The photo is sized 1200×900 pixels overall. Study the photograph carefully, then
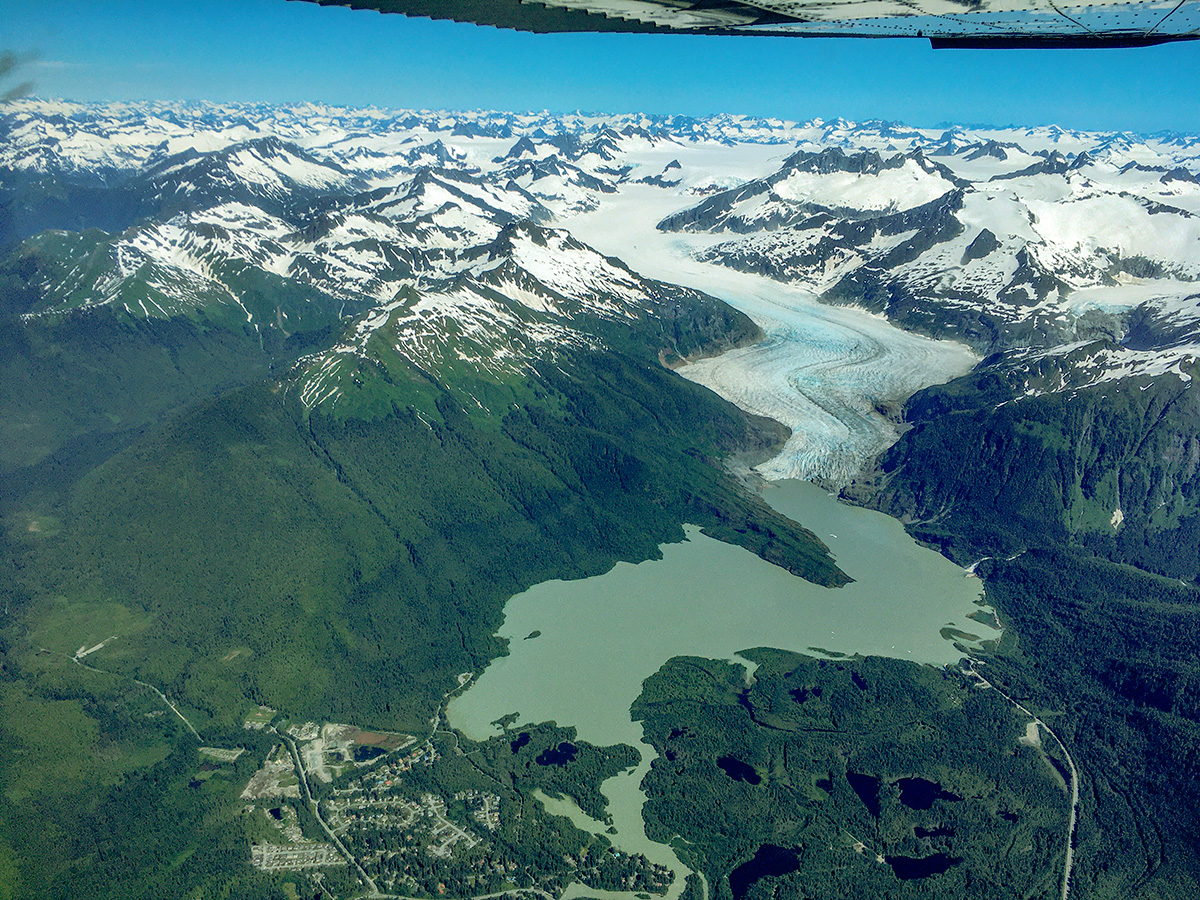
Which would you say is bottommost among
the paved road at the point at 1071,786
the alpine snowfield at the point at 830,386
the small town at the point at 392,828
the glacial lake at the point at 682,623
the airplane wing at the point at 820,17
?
the small town at the point at 392,828

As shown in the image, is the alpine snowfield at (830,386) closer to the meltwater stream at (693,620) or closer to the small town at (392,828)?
the meltwater stream at (693,620)

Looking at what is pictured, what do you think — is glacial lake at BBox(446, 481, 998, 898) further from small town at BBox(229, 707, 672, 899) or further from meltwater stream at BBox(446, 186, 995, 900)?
small town at BBox(229, 707, 672, 899)

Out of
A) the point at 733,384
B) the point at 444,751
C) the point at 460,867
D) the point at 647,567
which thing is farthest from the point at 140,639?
the point at 733,384

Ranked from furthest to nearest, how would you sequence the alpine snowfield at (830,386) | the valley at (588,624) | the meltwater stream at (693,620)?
the alpine snowfield at (830,386)
the meltwater stream at (693,620)
the valley at (588,624)

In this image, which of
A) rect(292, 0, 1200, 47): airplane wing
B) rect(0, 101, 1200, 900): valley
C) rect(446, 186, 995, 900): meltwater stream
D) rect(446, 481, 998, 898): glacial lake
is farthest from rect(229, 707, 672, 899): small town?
rect(292, 0, 1200, 47): airplane wing

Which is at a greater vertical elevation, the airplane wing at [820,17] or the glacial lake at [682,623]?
the airplane wing at [820,17]

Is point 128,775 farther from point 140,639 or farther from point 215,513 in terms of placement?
point 215,513

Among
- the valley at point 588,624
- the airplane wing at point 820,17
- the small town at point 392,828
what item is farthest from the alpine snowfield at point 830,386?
the airplane wing at point 820,17

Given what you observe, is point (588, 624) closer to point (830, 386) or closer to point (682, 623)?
Result: point (682, 623)

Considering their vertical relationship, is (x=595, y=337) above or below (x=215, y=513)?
above

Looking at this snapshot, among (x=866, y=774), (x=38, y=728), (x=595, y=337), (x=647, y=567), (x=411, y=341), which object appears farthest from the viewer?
(x=595, y=337)
